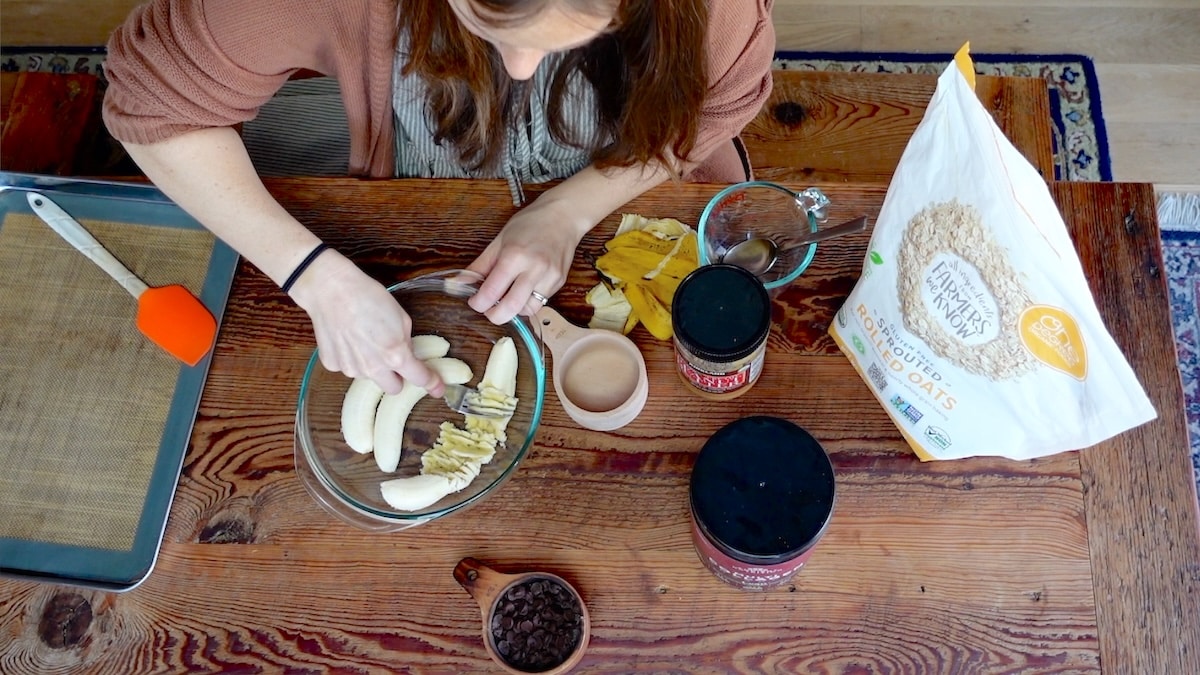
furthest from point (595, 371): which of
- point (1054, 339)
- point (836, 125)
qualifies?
point (836, 125)

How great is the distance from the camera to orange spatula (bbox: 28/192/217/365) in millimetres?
819

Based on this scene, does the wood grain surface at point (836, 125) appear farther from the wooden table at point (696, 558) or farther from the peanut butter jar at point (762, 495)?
the peanut butter jar at point (762, 495)

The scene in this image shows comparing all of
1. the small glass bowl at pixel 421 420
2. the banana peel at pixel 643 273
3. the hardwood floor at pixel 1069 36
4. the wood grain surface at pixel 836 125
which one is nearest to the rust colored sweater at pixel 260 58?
the banana peel at pixel 643 273

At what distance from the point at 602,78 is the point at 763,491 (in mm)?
447

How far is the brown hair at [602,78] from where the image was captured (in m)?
0.68

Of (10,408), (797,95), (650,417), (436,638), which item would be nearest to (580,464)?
(650,417)

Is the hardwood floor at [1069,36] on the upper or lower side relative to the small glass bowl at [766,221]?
lower

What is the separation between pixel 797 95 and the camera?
1.22 metres

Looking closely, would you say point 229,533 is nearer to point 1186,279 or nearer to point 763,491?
point 763,491

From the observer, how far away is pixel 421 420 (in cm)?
79

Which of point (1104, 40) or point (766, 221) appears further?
point (1104, 40)

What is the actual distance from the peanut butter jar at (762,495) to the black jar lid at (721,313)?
65mm

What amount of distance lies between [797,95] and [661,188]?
471 millimetres

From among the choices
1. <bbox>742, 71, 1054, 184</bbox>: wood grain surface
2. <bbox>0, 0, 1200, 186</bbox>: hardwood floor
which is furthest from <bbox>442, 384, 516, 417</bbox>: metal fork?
<bbox>0, 0, 1200, 186</bbox>: hardwood floor
